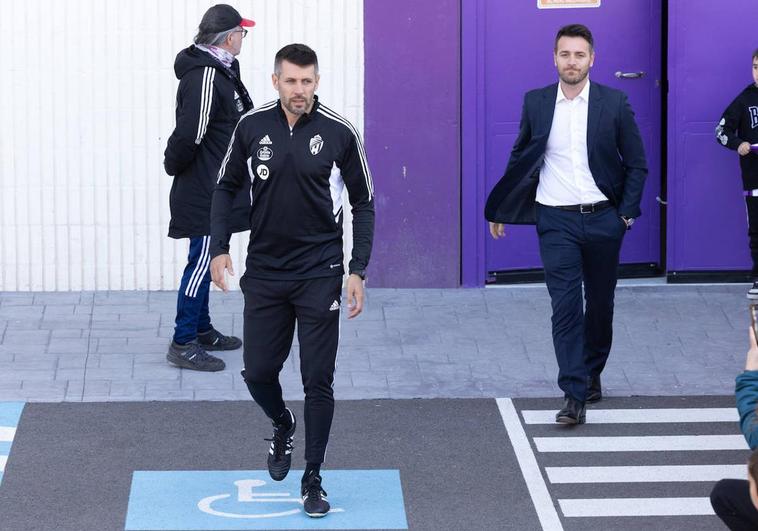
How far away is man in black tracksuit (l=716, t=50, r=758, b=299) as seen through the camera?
1070 centimetres

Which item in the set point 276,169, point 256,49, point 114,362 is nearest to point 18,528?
point 276,169

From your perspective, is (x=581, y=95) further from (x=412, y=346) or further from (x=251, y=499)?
(x=251, y=499)

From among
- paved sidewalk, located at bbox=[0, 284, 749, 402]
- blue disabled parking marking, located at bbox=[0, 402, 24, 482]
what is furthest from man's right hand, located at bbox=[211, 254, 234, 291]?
paved sidewalk, located at bbox=[0, 284, 749, 402]

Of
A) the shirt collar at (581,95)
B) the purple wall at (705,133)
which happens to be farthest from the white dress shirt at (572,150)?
the purple wall at (705,133)

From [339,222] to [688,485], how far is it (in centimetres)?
213

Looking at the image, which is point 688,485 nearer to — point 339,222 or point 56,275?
point 339,222

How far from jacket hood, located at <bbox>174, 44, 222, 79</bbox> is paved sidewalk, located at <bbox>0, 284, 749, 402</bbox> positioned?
1.79 meters

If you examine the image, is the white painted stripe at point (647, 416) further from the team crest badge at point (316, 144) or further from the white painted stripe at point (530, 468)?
the team crest badge at point (316, 144)

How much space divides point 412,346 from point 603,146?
222cm

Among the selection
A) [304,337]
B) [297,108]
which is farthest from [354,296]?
[297,108]

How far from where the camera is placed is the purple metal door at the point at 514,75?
10977mm

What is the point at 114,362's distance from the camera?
30.8ft

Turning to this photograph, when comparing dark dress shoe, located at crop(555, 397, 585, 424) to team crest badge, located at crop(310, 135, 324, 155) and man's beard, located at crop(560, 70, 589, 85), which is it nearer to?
man's beard, located at crop(560, 70, 589, 85)

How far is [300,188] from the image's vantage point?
684 centimetres
